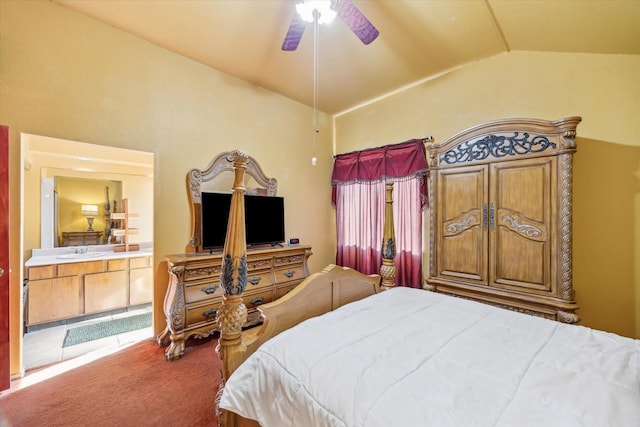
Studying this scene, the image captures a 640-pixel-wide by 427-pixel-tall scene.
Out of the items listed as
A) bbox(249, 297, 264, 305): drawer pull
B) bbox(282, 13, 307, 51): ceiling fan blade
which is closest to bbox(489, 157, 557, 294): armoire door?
bbox(282, 13, 307, 51): ceiling fan blade

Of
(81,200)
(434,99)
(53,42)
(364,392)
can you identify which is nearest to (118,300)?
(81,200)

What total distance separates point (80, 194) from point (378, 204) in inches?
155

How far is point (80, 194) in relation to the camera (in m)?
3.31

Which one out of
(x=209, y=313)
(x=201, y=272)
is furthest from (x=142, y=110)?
Answer: (x=209, y=313)

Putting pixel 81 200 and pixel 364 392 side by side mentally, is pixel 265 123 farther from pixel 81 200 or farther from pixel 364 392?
pixel 364 392

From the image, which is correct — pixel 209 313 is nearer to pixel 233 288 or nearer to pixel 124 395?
pixel 124 395

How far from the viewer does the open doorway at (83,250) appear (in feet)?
8.25

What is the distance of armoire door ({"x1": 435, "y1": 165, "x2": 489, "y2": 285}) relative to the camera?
7.34 feet

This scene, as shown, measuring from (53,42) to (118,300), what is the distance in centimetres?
271

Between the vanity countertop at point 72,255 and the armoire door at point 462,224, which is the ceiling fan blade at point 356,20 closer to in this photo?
the armoire door at point 462,224

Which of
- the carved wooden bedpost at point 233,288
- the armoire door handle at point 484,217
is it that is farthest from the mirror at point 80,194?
the armoire door handle at point 484,217

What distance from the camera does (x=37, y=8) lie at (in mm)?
1903

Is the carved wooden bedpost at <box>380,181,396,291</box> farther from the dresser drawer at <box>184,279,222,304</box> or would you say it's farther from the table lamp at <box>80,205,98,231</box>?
the table lamp at <box>80,205,98,231</box>

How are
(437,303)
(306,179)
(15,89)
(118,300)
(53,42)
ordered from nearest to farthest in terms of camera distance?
(437,303)
(15,89)
(53,42)
(118,300)
(306,179)
